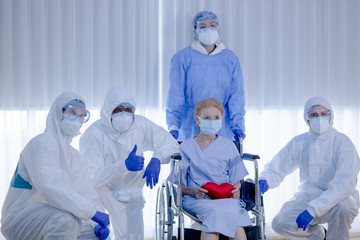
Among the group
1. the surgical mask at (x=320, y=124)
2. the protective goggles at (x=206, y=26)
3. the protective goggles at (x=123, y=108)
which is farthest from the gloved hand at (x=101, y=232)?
the protective goggles at (x=206, y=26)

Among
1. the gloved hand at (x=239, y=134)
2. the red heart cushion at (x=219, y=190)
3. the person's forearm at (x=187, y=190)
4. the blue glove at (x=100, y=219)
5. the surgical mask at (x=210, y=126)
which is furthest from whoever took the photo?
the gloved hand at (x=239, y=134)

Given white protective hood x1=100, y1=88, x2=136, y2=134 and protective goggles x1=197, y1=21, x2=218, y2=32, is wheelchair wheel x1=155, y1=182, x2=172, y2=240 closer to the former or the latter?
white protective hood x1=100, y1=88, x2=136, y2=134

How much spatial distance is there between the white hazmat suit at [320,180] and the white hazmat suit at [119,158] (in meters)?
1.00

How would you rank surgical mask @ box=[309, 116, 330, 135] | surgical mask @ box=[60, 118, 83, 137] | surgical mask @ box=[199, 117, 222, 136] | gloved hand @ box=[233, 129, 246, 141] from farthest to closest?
gloved hand @ box=[233, 129, 246, 141] → surgical mask @ box=[309, 116, 330, 135] → surgical mask @ box=[199, 117, 222, 136] → surgical mask @ box=[60, 118, 83, 137]

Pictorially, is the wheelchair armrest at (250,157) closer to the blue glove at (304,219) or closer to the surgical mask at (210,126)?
the surgical mask at (210,126)

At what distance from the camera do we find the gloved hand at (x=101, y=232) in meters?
2.68

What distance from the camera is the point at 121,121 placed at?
311 centimetres

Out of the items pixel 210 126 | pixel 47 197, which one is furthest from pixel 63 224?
pixel 210 126

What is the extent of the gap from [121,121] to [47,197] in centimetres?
79

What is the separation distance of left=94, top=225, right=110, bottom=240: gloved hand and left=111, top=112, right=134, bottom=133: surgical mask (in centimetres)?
75

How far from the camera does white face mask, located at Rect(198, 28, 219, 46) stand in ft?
12.1

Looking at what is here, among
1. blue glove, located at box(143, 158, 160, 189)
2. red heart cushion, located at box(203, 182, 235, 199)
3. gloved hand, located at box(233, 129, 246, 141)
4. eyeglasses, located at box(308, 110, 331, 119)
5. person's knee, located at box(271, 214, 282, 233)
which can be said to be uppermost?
eyeglasses, located at box(308, 110, 331, 119)

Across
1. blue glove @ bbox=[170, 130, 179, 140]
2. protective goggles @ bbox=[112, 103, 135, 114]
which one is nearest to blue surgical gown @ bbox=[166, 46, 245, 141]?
blue glove @ bbox=[170, 130, 179, 140]

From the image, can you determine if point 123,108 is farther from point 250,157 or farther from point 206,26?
point 206,26
